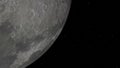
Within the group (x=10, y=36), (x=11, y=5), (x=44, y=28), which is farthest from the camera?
(x=44, y=28)

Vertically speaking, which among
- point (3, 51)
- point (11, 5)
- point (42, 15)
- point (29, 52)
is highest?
point (11, 5)

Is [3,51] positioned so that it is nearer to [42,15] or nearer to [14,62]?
[14,62]

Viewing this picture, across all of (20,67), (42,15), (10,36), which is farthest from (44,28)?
(20,67)

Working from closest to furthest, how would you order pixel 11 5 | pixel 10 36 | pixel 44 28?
1. pixel 11 5
2. pixel 10 36
3. pixel 44 28

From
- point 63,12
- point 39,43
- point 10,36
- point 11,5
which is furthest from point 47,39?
point 11,5

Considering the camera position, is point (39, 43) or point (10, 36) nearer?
point (10, 36)

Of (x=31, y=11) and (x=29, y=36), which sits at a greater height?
(x=31, y=11)

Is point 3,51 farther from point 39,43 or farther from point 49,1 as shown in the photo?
point 49,1
